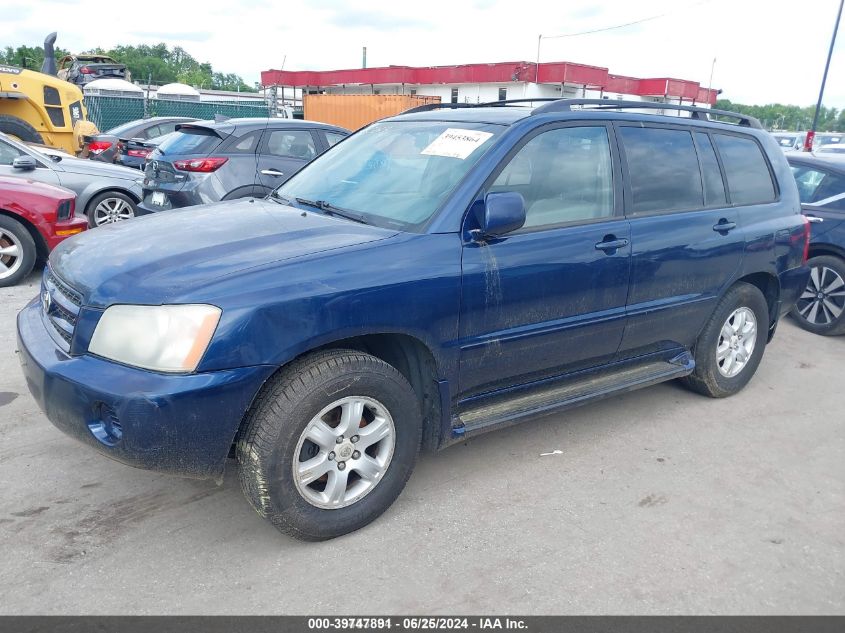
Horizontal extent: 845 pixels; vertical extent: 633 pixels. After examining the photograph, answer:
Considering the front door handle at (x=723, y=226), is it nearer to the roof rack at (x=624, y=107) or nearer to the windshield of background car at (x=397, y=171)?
the roof rack at (x=624, y=107)

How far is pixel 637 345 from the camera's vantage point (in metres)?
4.21

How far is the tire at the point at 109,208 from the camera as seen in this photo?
8469 mm

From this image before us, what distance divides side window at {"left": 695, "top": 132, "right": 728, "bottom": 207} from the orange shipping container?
2002 centimetres

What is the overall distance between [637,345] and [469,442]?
1.18 m

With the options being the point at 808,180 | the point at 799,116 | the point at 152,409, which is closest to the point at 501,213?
the point at 152,409

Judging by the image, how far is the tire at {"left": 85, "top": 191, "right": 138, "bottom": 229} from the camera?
27.8 feet

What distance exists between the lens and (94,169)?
860 centimetres

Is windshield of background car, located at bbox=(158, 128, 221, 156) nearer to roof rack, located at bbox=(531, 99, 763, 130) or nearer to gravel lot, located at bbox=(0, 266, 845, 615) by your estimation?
gravel lot, located at bbox=(0, 266, 845, 615)

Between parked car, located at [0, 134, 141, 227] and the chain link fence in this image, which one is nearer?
parked car, located at [0, 134, 141, 227]

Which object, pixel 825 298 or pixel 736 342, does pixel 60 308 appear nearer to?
pixel 736 342

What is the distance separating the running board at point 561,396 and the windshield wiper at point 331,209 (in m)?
1.11

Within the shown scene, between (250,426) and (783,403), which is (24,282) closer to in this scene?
(250,426)

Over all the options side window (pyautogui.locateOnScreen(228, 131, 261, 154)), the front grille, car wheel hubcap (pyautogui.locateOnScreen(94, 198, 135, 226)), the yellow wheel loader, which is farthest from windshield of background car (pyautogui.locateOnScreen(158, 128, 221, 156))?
the yellow wheel loader

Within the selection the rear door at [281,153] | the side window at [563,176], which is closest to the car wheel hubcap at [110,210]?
the rear door at [281,153]
